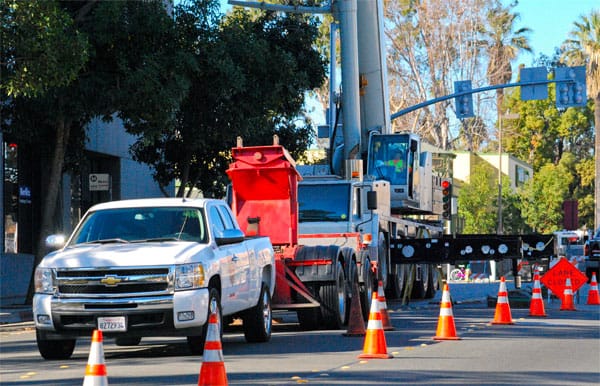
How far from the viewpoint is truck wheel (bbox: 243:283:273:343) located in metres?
17.3

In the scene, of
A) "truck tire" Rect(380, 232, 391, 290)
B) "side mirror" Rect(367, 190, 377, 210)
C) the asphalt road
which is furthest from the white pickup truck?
"truck tire" Rect(380, 232, 391, 290)

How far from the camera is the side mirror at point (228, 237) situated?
15.8m

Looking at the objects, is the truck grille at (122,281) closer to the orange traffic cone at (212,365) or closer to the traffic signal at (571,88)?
the orange traffic cone at (212,365)

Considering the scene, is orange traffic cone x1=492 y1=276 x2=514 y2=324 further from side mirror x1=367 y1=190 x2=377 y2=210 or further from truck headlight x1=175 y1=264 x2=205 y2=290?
truck headlight x1=175 y1=264 x2=205 y2=290

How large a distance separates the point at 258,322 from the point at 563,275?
36.4 ft

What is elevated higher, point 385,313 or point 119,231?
point 119,231

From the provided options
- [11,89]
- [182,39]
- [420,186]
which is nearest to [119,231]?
[11,89]

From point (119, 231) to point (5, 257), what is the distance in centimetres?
1605

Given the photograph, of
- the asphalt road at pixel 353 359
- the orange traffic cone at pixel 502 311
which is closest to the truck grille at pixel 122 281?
the asphalt road at pixel 353 359

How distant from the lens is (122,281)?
48.2ft

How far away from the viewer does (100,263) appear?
48.4ft

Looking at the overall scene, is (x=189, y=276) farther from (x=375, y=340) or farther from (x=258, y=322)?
(x=258, y=322)

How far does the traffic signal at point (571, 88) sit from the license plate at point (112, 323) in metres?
25.2

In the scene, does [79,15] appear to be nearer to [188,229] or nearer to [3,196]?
[3,196]
